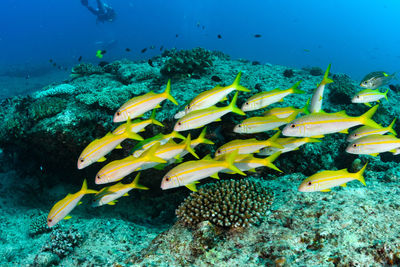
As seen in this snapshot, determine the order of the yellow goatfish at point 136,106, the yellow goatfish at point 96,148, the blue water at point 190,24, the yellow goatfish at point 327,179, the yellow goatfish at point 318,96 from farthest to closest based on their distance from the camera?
the blue water at point 190,24
the yellow goatfish at point 318,96
the yellow goatfish at point 136,106
the yellow goatfish at point 96,148
the yellow goatfish at point 327,179

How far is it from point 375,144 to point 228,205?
100 inches

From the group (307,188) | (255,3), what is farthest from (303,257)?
(255,3)

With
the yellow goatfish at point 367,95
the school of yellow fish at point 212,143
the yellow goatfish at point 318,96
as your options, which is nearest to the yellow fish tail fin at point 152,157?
the school of yellow fish at point 212,143

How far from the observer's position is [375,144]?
10.8ft

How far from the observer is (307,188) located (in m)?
2.98

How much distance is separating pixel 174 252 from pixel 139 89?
566cm

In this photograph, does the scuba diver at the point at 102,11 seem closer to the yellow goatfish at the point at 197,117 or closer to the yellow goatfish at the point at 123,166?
the yellow goatfish at the point at 197,117

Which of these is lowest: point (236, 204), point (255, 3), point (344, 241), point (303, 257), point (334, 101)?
point (236, 204)

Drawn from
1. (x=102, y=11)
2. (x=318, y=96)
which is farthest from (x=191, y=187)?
(x=102, y=11)

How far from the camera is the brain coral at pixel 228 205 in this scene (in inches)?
136

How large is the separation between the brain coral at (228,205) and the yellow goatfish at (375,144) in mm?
1637

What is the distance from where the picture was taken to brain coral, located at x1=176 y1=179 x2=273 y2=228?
3461 mm

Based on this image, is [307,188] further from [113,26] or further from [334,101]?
[113,26]

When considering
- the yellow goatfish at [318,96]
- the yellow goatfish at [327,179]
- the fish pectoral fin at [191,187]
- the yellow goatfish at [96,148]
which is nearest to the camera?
the yellow goatfish at [327,179]
